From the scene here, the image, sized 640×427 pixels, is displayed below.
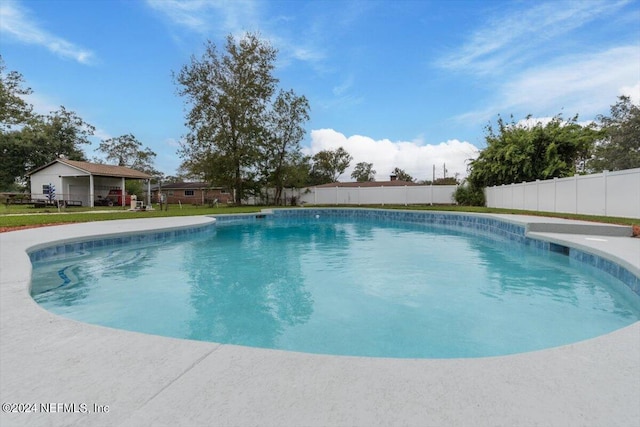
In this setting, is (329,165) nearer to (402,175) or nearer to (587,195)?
(402,175)

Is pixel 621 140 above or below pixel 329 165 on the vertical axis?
below

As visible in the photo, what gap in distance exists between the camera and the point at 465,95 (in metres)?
17.1

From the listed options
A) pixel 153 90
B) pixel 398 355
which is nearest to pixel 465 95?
pixel 153 90

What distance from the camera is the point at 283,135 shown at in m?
28.7

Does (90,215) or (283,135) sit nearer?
(90,215)

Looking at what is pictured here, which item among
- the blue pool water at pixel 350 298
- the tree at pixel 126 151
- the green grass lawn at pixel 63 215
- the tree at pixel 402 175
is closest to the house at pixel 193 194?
the tree at pixel 126 151

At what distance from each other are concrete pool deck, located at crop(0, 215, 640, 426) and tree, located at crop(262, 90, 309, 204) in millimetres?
26764

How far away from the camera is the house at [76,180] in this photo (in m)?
25.7

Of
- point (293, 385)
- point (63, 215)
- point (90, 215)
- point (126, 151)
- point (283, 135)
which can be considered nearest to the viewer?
point (293, 385)

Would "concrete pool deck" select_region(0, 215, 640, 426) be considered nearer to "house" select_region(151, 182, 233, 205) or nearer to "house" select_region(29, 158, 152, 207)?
"house" select_region(29, 158, 152, 207)

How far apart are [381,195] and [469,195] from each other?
21.0 feet

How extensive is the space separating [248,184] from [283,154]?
151 inches

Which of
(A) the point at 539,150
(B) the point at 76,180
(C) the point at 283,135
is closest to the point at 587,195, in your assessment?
(A) the point at 539,150

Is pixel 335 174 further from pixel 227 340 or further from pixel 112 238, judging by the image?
pixel 227 340
